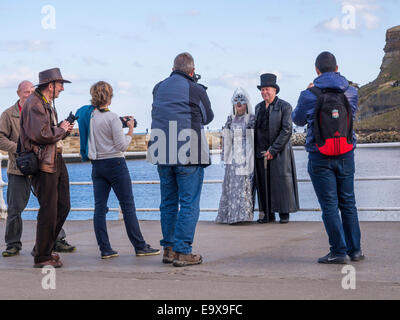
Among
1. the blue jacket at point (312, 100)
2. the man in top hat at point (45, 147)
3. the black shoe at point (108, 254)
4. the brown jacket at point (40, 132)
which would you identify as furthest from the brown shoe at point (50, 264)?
the blue jacket at point (312, 100)

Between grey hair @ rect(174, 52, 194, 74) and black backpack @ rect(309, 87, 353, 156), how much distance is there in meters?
1.14

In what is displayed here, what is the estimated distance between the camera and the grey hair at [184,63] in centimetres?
571

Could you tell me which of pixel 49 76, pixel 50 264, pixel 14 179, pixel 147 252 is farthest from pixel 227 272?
pixel 14 179

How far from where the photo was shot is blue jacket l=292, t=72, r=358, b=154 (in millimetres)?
5543

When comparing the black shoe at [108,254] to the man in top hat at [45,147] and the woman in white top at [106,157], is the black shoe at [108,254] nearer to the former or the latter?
the woman in white top at [106,157]

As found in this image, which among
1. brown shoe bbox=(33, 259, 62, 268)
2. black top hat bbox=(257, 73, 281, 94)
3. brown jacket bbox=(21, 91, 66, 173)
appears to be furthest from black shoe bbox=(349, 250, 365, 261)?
black top hat bbox=(257, 73, 281, 94)

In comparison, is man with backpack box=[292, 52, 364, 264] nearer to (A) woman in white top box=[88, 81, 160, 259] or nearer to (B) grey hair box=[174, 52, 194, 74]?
(B) grey hair box=[174, 52, 194, 74]

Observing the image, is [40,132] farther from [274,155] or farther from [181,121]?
[274,155]

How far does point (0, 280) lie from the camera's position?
17.2ft

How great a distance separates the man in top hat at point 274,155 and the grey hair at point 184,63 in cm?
313

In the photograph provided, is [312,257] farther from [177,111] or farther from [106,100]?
[106,100]

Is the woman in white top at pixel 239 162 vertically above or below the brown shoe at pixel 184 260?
above

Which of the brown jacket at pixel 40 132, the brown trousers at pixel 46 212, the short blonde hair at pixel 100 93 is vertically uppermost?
the short blonde hair at pixel 100 93
